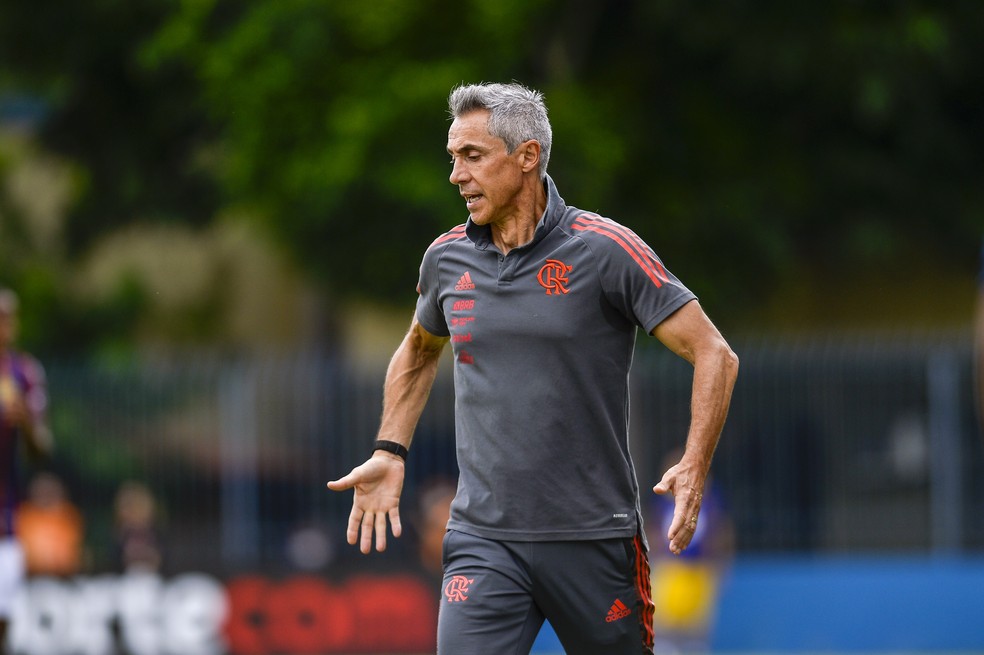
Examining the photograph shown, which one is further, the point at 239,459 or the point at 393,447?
the point at 239,459

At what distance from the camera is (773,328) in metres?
21.6

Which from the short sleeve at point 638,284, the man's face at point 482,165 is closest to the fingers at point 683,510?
the short sleeve at point 638,284

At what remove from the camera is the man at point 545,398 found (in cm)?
538

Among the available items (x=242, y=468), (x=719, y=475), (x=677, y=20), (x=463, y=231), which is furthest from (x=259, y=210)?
(x=463, y=231)

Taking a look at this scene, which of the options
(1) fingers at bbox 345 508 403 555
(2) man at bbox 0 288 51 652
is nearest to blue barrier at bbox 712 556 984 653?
(2) man at bbox 0 288 51 652

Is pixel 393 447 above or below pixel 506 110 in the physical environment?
below

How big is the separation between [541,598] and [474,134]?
1471 millimetres

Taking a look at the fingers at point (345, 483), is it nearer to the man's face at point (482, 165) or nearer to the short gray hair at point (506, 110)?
the man's face at point (482, 165)

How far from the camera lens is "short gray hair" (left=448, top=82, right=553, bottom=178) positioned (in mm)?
5500

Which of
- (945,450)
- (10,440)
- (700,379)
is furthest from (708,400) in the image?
(945,450)

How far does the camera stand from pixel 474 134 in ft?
18.0

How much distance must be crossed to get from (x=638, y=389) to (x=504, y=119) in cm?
1023

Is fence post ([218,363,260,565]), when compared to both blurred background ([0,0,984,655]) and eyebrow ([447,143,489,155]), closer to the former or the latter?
blurred background ([0,0,984,655])

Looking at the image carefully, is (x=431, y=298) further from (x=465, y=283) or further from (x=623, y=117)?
(x=623, y=117)
